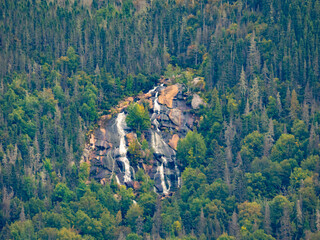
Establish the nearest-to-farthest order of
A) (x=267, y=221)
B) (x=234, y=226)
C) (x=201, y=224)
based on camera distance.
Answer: (x=267, y=221) < (x=234, y=226) < (x=201, y=224)

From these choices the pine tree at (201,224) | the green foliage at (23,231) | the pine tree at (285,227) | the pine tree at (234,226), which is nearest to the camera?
the pine tree at (285,227)

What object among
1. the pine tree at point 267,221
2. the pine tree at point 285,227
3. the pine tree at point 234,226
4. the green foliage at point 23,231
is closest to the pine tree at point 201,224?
the pine tree at point 234,226

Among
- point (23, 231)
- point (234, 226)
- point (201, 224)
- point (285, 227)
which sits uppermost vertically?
point (285, 227)

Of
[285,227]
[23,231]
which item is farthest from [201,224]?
[23,231]

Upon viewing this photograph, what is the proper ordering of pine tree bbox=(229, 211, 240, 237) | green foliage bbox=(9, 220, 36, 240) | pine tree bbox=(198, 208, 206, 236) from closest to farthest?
pine tree bbox=(229, 211, 240, 237), green foliage bbox=(9, 220, 36, 240), pine tree bbox=(198, 208, 206, 236)

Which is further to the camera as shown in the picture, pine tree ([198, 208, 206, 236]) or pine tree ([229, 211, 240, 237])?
pine tree ([198, 208, 206, 236])

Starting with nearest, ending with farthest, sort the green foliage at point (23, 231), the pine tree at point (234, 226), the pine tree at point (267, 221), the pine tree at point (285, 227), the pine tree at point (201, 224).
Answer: the pine tree at point (285, 227) → the pine tree at point (267, 221) → the pine tree at point (234, 226) → the green foliage at point (23, 231) → the pine tree at point (201, 224)

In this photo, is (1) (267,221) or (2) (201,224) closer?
(1) (267,221)

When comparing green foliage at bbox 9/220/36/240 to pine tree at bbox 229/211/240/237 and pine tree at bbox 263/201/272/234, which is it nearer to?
pine tree at bbox 229/211/240/237

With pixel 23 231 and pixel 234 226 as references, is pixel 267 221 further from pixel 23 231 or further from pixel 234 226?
pixel 23 231

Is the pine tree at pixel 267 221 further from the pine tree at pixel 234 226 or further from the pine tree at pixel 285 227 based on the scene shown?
the pine tree at pixel 234 226

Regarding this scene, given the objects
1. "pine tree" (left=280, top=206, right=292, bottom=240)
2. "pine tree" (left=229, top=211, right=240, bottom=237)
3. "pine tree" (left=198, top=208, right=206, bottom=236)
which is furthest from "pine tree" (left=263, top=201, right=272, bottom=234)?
"pine tree" (left=198, top=208, right=206, bottom=236)

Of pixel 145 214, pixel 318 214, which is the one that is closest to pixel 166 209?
pixel 145 214
